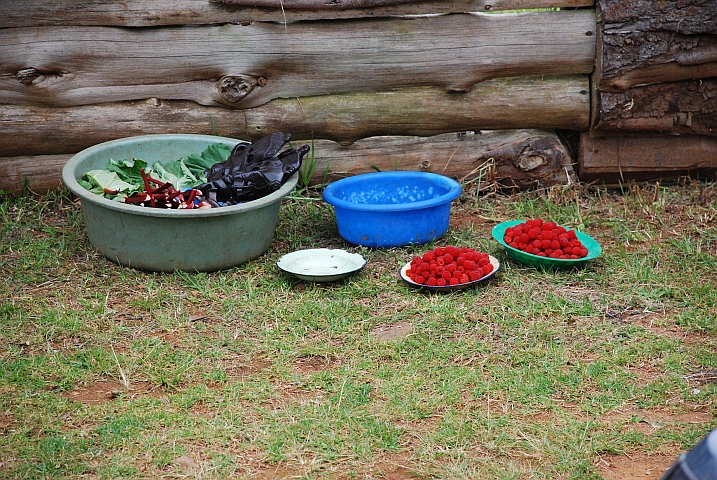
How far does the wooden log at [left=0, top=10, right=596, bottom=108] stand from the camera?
189 inches

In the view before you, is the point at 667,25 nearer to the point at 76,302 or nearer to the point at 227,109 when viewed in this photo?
the point at 227,109

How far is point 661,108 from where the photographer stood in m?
5.05

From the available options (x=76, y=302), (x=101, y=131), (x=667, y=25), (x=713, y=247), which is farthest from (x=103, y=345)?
(x=667, y=25)

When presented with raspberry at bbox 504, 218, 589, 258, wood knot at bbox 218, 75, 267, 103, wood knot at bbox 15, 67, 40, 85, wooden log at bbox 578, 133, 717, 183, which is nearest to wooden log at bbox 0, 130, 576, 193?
wooden log at bbox 578, 133, 717, 183

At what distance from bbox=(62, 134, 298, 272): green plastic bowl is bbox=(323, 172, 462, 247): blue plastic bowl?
0.41 meters

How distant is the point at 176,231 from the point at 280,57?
1412 mm

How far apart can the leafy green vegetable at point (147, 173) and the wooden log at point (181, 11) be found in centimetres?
80

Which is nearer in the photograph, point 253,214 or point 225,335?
point 225,335

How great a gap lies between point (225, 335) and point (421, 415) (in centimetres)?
109

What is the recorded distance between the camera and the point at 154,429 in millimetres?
3051

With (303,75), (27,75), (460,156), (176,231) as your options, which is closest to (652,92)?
(460,156)

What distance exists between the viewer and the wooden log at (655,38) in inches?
191

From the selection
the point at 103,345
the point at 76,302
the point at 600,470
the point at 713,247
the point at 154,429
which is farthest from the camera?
the point at 713,247

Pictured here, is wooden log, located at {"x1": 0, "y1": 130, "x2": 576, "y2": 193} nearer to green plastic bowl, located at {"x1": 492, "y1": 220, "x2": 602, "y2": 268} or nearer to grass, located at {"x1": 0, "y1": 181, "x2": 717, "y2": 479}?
grass, located at {"x1": 0, "y1": 181, "x2": 717, "y2": 479}
